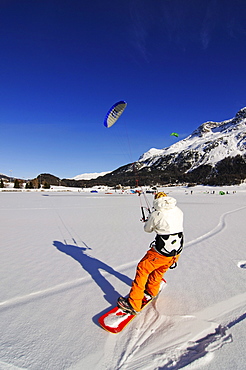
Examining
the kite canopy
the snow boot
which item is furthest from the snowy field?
the kite canopy

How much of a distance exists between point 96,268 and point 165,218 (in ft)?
9.81

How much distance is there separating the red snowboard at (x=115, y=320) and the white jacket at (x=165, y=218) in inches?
53.5

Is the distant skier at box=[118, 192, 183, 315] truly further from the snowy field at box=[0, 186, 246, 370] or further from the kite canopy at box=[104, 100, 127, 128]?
the kite canopy at box=[104, 100, 127, 128]

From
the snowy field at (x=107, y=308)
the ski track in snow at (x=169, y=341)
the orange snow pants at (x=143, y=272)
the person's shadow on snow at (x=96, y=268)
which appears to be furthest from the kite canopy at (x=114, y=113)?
the ski track in snow at (x=169, y=341)

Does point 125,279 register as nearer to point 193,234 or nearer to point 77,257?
point 77,257

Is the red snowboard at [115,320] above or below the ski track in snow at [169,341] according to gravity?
above

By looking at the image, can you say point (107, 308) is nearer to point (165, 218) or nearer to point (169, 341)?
point (169, 341)

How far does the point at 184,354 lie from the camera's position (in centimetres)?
253

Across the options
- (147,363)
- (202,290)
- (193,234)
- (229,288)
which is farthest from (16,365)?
(193,234)

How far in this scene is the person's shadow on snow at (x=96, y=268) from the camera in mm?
4062

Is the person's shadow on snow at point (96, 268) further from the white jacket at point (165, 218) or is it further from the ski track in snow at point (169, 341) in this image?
the white jacket at point (165, 218)

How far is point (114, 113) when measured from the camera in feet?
35.1

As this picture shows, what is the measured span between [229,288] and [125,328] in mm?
2395

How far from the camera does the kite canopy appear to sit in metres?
9.94
